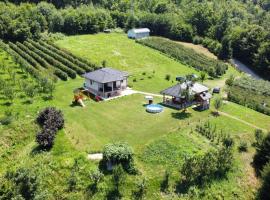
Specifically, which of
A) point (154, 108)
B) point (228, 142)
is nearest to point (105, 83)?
point (154, 108)

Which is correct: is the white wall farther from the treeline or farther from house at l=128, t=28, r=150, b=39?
house at l=128, t=28, r=150, b=39

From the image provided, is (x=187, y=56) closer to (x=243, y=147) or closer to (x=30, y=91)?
(x=243, y=147)

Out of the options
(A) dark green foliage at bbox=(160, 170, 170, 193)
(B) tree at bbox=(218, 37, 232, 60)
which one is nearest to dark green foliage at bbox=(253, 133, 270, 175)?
(A) dark green foliage at bbox=(160, 170, 170, 193)

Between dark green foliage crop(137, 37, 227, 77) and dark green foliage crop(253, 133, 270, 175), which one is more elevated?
dark green foliage crop(253, 133, 270, 175)

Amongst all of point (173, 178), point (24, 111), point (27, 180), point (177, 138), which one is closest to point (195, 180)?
point (173, 178)

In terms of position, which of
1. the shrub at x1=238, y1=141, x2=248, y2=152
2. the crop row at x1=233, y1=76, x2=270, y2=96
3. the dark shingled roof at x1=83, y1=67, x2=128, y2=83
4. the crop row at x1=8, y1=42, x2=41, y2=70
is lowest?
the crop row at x1=233, y1=76, x2=270, y2=96

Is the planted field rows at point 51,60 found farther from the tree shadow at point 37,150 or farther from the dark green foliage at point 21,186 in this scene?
the dark green foliage at point 21,186
